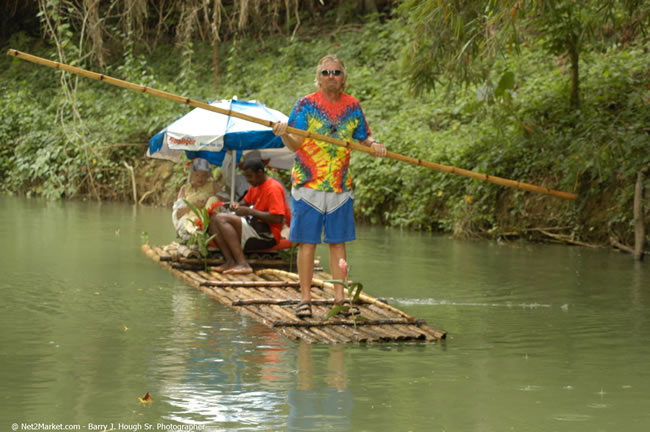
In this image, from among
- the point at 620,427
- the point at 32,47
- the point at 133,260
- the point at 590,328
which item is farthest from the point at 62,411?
the point at 32,47

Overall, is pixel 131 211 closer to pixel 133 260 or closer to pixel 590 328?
pixel 133 260

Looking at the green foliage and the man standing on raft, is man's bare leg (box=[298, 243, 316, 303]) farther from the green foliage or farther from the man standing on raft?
the green foliage

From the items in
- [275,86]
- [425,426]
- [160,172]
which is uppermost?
[275,86]

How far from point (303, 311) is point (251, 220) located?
2.60 m

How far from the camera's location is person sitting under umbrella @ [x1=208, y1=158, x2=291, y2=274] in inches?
335

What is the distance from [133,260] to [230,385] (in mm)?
5339

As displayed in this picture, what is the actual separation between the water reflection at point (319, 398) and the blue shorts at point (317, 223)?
115 centimetres

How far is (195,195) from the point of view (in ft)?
30.3

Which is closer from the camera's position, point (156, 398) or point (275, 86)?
point (156, 398)

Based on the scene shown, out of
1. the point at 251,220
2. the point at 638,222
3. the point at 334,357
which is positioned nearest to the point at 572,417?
the point at 334,357

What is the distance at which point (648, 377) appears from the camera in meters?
4.97

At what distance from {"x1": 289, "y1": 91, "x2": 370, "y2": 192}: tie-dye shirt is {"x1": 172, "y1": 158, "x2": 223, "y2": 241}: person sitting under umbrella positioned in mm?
2831

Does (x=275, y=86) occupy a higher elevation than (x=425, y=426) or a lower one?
higher

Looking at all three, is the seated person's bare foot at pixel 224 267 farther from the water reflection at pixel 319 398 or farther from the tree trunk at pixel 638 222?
the tree trunk at pixel 638 222
